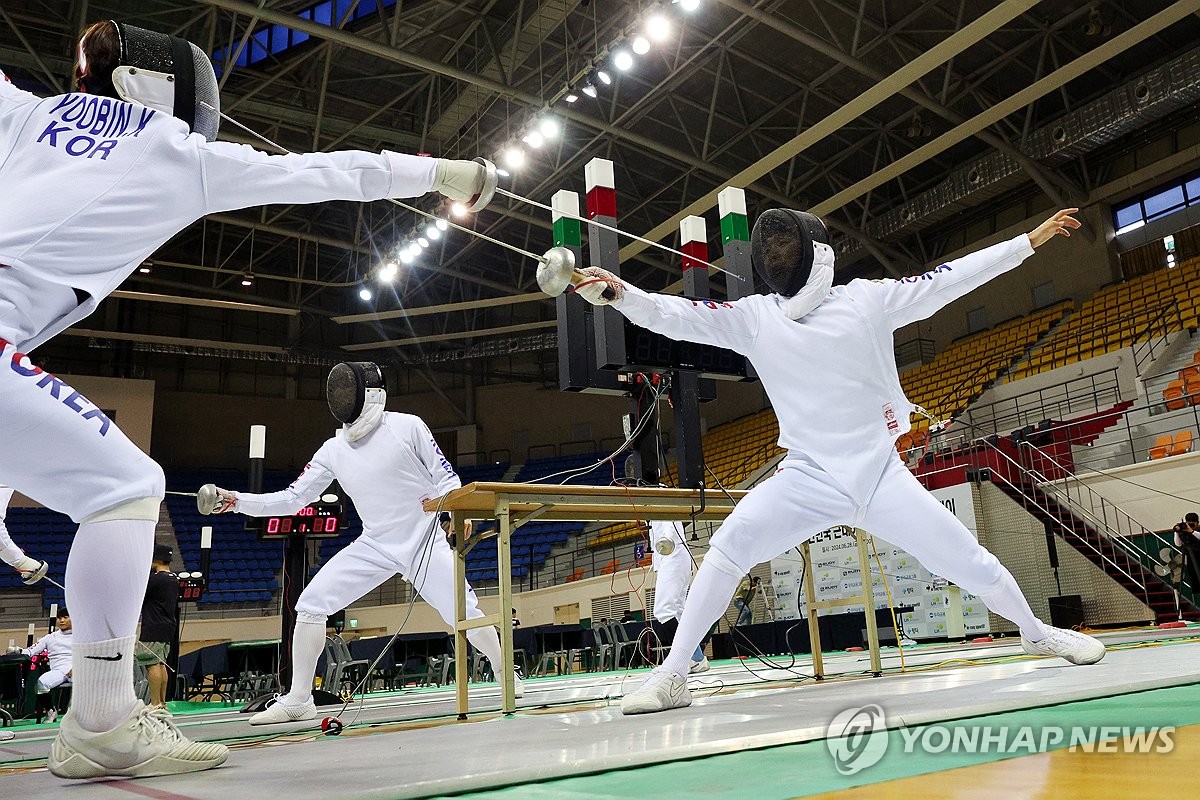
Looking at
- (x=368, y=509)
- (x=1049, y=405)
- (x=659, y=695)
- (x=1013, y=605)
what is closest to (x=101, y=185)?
(x=659, y=695)

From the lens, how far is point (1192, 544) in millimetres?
7879

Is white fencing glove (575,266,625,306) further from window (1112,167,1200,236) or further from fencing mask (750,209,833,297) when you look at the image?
window (1112,167,1200,236)

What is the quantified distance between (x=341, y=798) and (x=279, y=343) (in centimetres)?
2003

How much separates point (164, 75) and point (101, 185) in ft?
1.16

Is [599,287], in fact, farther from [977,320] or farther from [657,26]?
[977,320]

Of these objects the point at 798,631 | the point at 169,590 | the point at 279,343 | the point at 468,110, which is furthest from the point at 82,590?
the point at 279,343

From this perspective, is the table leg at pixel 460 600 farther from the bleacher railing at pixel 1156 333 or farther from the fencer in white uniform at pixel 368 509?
the bleacher railing at pixel 1156 333

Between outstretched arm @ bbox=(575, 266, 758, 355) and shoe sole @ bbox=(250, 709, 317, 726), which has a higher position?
outstretched arm @ bbox=(575, 266, 758, 355)

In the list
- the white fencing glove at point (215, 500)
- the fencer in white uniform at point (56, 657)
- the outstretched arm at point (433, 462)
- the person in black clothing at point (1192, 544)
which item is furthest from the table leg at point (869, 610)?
the fencer in white uniform at point (56, 657)

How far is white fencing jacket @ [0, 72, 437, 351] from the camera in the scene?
1.59 m

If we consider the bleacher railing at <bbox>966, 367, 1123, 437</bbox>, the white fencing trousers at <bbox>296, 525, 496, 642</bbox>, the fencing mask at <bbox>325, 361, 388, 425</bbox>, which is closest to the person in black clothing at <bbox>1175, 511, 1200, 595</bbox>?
the bleacher railing at <bbox>966, 367, 1123, 437</bbox>

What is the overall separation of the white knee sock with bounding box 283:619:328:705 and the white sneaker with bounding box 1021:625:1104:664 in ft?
8.74

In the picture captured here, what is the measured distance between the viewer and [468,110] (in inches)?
501

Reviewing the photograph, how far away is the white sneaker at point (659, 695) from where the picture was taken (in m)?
2.43
